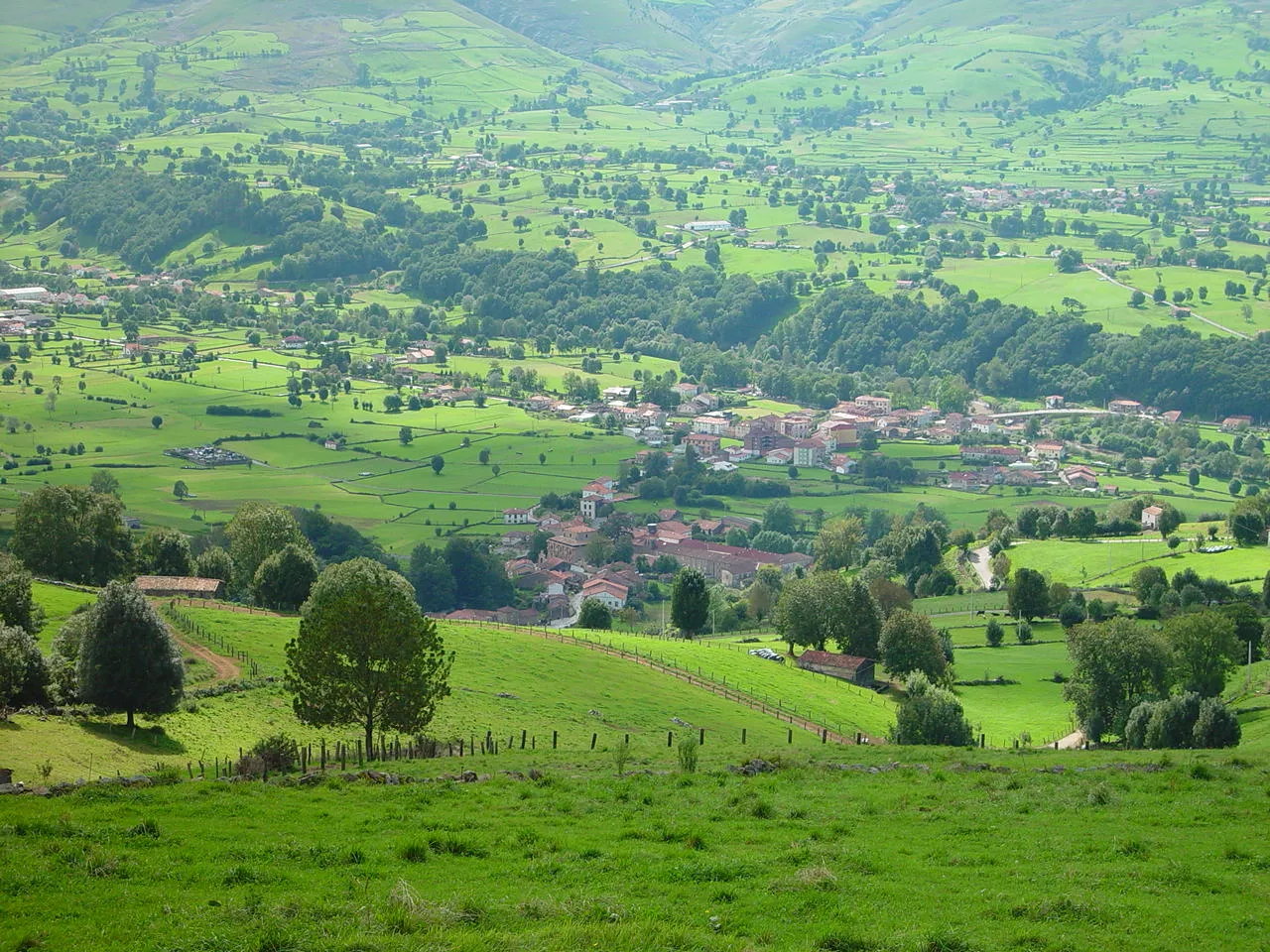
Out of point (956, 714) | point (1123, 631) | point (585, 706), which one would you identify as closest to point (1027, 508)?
point (1123, 631)

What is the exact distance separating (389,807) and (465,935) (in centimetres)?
627

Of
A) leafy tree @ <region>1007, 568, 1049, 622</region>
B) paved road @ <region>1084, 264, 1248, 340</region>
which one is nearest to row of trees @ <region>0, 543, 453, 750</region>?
leafy tree @ <region>1007, 568, 1049, 622</region>

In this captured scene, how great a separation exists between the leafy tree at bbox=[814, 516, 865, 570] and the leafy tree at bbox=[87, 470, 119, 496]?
144 feet

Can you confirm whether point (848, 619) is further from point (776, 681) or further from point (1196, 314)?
point (1196, 314)

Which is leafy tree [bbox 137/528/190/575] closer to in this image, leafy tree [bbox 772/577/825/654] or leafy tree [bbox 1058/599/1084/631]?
leafy tree [bbox 772/577/825/654]

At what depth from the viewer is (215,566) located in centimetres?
6419

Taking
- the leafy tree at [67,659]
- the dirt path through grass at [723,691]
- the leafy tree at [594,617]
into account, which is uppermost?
the leafy tree at [67,659]

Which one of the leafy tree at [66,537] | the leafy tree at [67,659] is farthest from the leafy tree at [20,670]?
the leafy tree at [66,537]

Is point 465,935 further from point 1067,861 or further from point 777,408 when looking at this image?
point 777,408

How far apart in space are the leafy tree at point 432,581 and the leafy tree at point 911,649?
122 ft

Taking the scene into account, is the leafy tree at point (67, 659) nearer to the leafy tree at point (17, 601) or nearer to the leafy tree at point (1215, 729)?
the leafy tree at point (17, 601)

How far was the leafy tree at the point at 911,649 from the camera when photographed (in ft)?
185

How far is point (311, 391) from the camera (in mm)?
140000

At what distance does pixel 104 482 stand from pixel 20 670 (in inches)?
2706
